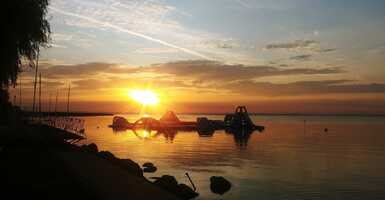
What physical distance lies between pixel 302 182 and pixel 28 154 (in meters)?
24.9

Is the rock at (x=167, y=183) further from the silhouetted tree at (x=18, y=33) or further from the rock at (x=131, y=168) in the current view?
the silhouetted tree at (x=18, y=33)

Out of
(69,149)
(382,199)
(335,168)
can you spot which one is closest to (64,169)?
(69,149)

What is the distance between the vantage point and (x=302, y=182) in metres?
38.1

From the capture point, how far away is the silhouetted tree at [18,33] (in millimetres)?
23531

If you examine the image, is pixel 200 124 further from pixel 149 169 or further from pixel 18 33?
pixel 18 33

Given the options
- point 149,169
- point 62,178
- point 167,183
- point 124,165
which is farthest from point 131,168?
point 149,169

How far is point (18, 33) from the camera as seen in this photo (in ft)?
81.0

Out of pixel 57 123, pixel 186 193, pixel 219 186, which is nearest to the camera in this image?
pixel 186 193

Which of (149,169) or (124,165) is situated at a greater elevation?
(124,165)

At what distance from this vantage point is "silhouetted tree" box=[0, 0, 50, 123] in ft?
77.2

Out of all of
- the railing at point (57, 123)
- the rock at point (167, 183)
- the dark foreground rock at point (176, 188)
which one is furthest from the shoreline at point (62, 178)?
the railing at point (57, 123)

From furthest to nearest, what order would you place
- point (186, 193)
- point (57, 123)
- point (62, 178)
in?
point (57, 123) → point (186, 193) → point (62, 178)

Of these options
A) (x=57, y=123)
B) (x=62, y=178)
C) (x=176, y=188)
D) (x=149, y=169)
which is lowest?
(x=149, y=169)

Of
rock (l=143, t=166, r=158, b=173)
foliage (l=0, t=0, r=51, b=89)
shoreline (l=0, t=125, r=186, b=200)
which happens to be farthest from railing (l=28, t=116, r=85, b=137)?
shoreline (l=0, t=125, r=186, b=200)
